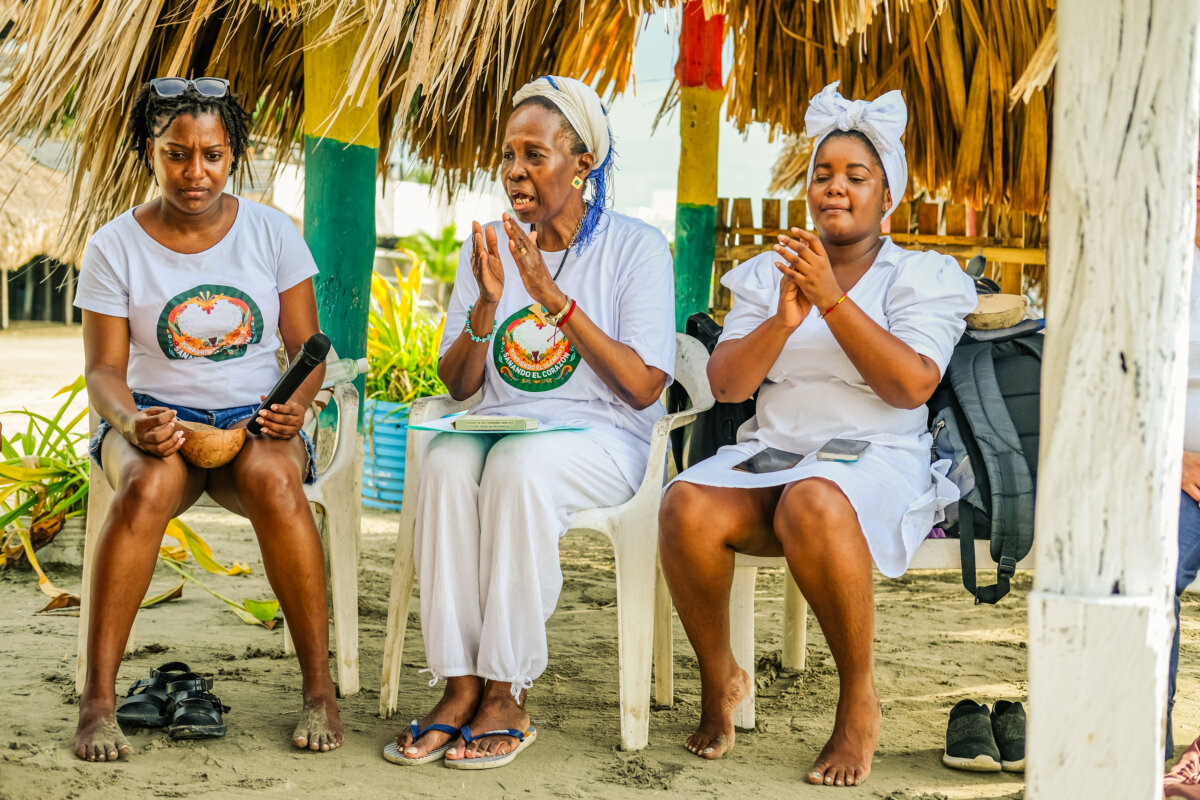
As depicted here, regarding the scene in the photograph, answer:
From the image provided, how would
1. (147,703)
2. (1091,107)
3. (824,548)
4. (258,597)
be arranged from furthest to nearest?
(258,597)
(147,703)
(824,548)
(1091,107)

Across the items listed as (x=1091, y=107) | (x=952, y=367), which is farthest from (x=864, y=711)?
(x=1091, y=107)

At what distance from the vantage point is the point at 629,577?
8.78 ft

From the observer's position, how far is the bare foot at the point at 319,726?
259 centimetres

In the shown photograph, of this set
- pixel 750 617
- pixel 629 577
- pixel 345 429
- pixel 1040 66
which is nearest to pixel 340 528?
pixel 345 429

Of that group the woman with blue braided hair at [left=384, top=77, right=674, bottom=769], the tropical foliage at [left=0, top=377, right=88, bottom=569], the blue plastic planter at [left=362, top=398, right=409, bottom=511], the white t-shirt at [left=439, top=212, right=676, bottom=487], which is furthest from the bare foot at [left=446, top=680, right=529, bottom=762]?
the blue plastic planter at [left=362, top=398, right=409, bottom=511]

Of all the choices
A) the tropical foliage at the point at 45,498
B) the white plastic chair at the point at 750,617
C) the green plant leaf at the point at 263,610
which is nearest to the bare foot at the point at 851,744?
the white plastic chair at the point at 750,617

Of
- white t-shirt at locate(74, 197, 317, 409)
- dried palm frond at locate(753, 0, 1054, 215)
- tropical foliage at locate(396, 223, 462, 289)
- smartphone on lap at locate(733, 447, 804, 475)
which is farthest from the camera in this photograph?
tropical foliage at locate(396, 223, 462, 289)

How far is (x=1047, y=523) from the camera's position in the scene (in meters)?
1.75

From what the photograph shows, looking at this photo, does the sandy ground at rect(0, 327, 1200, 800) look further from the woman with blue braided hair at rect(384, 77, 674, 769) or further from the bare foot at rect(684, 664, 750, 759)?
the woman with blue braided hair at rect(384, 77, 674, 769)

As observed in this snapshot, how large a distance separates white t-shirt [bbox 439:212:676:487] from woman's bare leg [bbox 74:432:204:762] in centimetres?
83

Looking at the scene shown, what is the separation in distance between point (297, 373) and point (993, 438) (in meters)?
1.64

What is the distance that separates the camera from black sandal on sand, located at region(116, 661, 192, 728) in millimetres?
2684

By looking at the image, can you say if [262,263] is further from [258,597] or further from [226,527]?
[226,527]

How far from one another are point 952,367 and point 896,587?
199 centimetres
